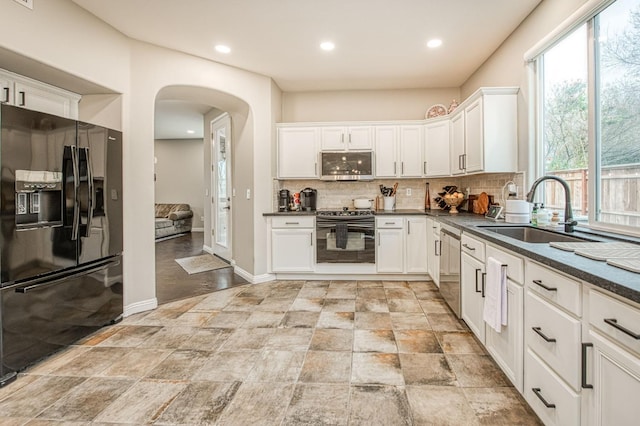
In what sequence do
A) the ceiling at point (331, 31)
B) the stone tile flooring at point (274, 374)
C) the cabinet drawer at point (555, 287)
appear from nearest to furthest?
1. the cabinet drawer at point (555, 287)
2. the stone tile flooring at point (274, 374)
3. the ceiling at point (331, 31)

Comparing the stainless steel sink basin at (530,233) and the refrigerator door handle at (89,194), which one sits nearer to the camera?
the stainless steel sink basin at (530,233)

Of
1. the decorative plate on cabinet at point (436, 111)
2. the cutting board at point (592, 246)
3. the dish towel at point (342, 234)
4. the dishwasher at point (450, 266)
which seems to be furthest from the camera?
the decorative plate on cabinet at point (436, 111)

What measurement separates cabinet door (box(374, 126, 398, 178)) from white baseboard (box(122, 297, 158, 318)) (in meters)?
3.12

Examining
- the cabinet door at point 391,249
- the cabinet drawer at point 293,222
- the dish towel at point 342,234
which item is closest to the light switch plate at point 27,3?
the cabinet drawer at point 293,222

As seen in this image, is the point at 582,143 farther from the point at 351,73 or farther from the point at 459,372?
the point at 351,73

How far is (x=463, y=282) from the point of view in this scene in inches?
111

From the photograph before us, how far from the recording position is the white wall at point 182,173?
32.0ft

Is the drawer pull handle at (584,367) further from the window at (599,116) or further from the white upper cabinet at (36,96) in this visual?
the white upper cabinet at (36,96)

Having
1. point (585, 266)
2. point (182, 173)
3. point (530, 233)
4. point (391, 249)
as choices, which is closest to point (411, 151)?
point (391, 249)

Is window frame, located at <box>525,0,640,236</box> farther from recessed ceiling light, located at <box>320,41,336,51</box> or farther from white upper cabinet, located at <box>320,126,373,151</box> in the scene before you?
white upper cabinet, located at <box>320,126,373,151</box>

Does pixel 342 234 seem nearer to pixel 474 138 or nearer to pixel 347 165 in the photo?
pixel 347 165

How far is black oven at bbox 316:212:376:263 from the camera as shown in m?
4.34

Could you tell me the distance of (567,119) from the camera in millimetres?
2752

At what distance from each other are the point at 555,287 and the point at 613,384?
429 mm
